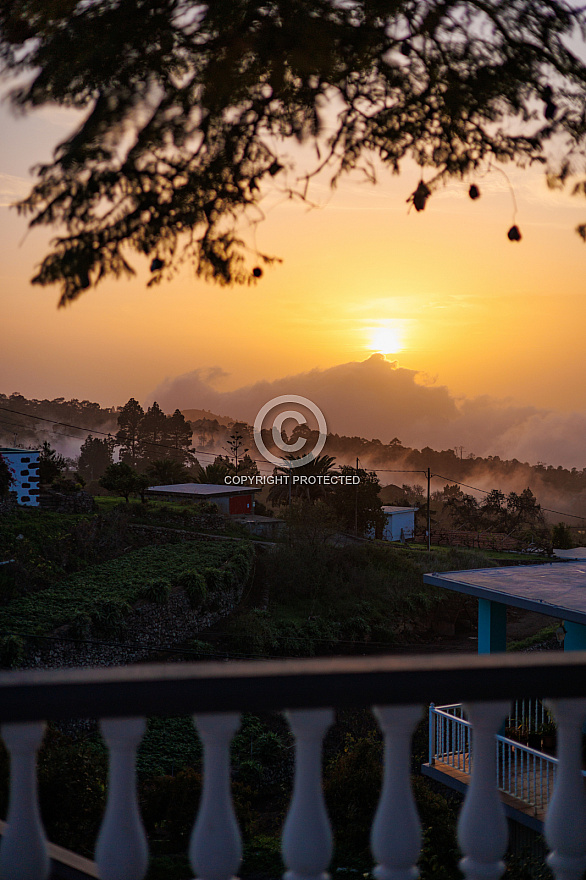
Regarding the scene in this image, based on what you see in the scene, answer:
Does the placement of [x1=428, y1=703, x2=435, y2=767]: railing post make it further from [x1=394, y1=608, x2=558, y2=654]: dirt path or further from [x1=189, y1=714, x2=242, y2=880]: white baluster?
[x1=394, y1=608, x2=558, y2=654]: dirt path

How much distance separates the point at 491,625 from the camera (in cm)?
860

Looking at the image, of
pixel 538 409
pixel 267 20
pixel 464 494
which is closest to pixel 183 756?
pixel 267 20

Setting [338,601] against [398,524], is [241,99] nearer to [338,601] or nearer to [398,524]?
[338,601]

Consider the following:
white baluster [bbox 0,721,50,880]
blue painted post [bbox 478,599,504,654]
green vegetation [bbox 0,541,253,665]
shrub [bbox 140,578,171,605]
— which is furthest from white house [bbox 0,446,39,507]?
white baluster [bbox 0,721,50,880]

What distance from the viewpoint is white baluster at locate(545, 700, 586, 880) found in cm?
125

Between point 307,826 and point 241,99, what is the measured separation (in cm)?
406

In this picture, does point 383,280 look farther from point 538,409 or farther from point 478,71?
point 538,409

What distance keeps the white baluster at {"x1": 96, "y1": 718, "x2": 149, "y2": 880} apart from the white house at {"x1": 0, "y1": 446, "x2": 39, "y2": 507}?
91.4 feet

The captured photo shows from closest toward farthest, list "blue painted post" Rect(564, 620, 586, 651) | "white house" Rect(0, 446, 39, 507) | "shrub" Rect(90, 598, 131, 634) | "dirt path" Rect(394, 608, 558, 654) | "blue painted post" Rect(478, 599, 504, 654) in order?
"blue painted post" Rect(564, 620, 586, 651) < "blue painted post" Rect(478, 599, 504, 654) < "shrub" Rect(90, 598, 131, 634) < "dirt path" Rect(394, 608, 558, 654) < "white house" Rect(0, 446, 39, 507)

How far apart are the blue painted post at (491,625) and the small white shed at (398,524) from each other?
29.2 meters

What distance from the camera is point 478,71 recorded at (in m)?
3.99

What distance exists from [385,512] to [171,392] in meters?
15.4

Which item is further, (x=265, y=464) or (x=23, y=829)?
(x=265, y=464)

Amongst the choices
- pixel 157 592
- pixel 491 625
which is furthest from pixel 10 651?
pixel 491 625
